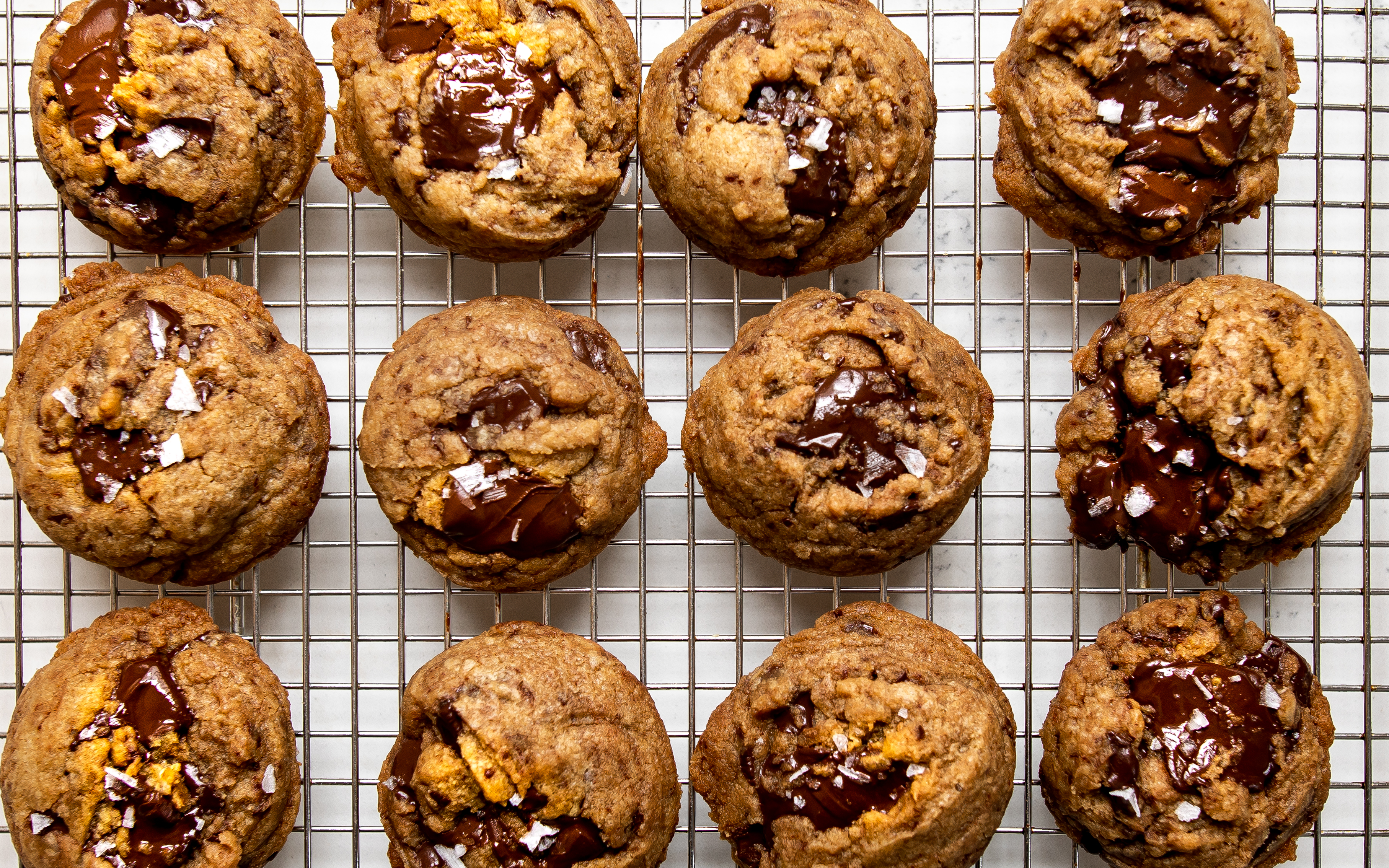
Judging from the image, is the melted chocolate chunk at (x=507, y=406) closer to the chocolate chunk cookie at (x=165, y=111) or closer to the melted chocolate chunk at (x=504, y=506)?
the melted chocolate chunk at (x=504, y=506)

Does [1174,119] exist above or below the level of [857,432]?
above

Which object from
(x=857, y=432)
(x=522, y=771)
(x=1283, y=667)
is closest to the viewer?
(x=522, y=771)

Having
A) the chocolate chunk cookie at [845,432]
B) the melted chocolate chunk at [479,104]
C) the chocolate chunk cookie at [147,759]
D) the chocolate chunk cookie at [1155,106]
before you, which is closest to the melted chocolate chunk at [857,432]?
the chocolate chunk cookie at [845,432]

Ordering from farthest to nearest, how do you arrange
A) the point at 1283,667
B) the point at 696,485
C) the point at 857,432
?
the point at 696,485 < the point at 1283,667 < the point at 857,432

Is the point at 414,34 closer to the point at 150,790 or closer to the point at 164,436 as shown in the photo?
the point at 164,436

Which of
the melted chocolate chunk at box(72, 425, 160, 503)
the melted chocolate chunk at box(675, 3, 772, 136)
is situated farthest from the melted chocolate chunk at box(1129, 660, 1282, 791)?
the melted chocolate chunk at box(72, 425, 160, 503)

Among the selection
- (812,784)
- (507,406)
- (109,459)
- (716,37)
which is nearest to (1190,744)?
(812,784)

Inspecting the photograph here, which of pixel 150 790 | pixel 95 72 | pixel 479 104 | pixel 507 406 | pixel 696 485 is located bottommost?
pixel 150 790

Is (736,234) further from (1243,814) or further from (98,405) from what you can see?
(1243,814)
